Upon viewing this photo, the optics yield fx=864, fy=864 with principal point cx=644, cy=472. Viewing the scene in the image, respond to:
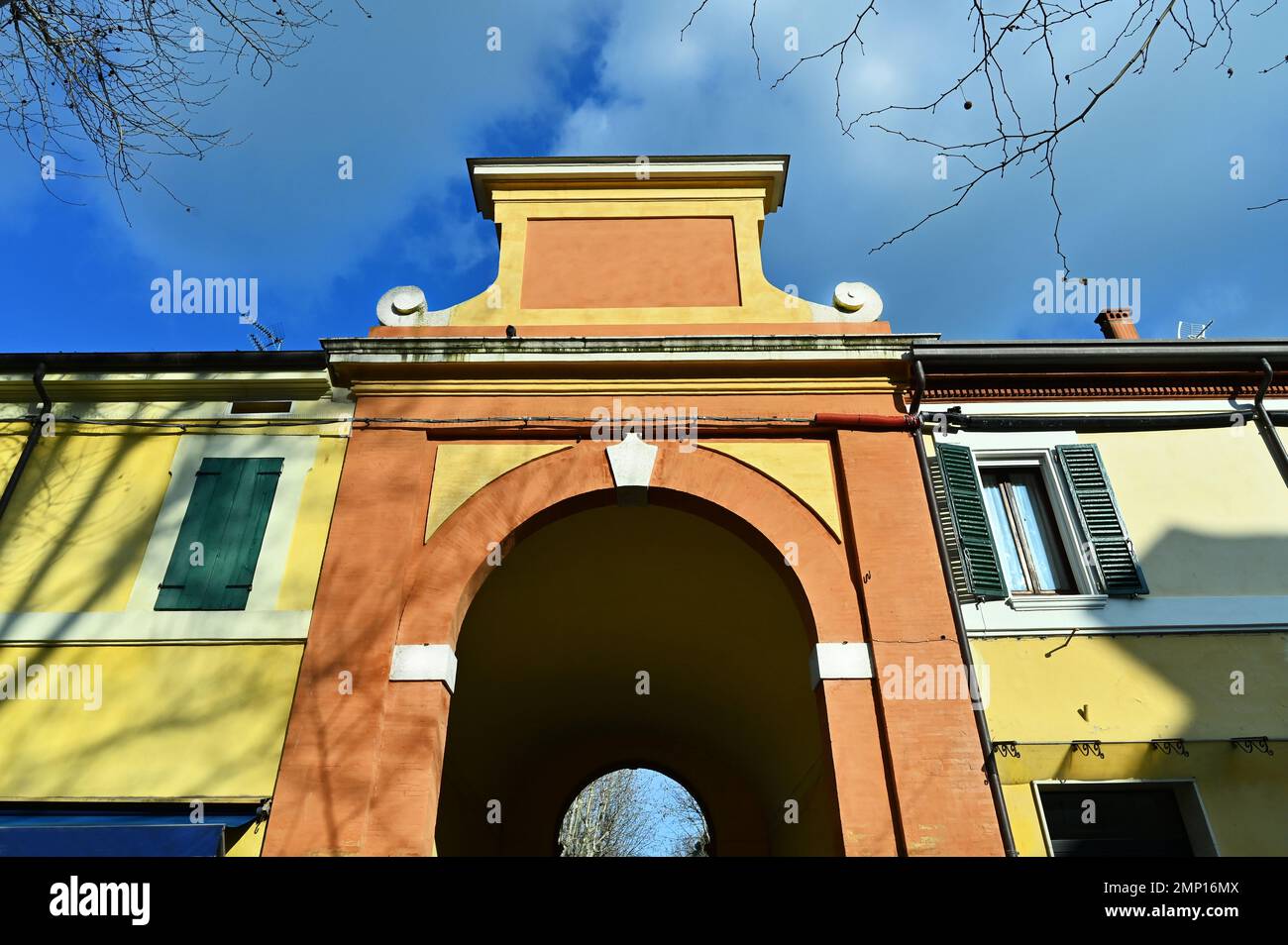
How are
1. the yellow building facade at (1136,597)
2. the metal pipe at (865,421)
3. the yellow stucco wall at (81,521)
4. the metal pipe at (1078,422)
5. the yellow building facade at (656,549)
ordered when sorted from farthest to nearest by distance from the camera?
1. the metal pipe at (1078,422)
2. the metal pipe at (865,421)
3. the yellow stucco wall at (81,521)
4. the yellow building facade at (1136,597)
5. the yellow building facade at (656,549)

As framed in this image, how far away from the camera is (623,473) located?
294 inches

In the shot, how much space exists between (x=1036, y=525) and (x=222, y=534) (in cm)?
713

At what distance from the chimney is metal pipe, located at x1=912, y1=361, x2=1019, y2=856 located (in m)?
4.44

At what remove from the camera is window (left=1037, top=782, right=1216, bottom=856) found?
6.30 meters

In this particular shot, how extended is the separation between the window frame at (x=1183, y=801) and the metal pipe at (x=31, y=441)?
28.7 ft

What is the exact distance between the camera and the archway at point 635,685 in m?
8.63

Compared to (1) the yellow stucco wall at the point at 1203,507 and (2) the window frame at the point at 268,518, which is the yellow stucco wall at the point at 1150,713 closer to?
(1) the yellow stucco wall at the point at 1203,507

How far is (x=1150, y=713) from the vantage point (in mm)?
6613

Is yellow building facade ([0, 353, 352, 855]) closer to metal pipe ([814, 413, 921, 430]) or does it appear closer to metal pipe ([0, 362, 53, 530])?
metal pipe ([0, 362, 53, 530])

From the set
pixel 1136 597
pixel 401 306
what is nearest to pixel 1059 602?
pixel 1136 597

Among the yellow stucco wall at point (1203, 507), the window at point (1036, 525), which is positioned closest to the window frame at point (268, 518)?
the window at point (1036, 525)

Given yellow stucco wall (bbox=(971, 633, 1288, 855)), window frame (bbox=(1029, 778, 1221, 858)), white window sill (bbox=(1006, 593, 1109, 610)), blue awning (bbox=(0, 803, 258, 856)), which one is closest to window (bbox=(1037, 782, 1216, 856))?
window frame (bbox=(1029, 778, 1221, 858))
